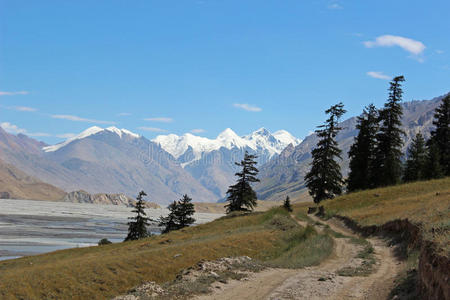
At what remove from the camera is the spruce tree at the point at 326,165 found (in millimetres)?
64625

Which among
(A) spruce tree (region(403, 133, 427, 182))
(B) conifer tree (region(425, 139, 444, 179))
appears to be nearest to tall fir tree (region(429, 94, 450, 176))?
(B) conifer tree (region(425, 139, 444, 179))

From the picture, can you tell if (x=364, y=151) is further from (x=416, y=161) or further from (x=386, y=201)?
(x=386, y=201)

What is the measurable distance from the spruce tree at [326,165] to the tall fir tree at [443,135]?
822 inches

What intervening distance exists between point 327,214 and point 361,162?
24.0 meters

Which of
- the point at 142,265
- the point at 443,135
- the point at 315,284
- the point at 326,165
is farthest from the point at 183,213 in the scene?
the point at 315,284

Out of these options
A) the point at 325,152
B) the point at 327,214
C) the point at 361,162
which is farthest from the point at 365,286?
the point at 361,162

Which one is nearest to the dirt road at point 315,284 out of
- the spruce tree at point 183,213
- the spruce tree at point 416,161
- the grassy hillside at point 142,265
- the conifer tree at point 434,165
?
the grassy hillside at point 142,265

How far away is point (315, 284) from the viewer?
637 inches

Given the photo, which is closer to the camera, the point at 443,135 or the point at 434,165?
the point at 434,165

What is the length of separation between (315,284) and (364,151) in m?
56.6

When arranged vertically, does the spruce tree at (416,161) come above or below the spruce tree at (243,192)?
above

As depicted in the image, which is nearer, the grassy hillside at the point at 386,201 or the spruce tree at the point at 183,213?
the grassy hillside at the point at 386,201

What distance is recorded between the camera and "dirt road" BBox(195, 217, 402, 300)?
14.9 metres

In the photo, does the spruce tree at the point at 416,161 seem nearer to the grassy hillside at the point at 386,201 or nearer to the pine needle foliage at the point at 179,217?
the grassy hillside at the point at 386,201
